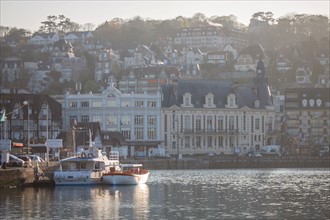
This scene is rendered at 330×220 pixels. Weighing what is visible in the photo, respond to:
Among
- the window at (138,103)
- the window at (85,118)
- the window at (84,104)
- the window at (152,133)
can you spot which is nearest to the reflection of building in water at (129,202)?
the window at (85,118)

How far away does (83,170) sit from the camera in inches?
3546

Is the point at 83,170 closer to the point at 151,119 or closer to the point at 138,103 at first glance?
the point at 138,103

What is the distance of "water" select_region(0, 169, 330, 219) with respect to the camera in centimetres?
6300

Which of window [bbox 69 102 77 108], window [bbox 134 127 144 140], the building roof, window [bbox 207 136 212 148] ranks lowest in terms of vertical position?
window [bbox 207 136 212 148]

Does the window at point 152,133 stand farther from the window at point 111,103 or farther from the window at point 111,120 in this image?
the window at point 111,103

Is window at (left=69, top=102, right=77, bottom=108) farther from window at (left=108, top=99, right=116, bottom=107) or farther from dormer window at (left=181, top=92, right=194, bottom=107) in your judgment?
dormer window at (left=181, top=92, right=194, bottom=107)

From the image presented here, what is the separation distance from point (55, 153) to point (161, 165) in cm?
1861

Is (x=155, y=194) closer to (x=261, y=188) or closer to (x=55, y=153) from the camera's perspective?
(x=261, y=188)

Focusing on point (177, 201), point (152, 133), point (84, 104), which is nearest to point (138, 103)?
point (152, 133)

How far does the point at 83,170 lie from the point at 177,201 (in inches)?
757

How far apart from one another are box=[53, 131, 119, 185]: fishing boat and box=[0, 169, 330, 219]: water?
5.88 ft

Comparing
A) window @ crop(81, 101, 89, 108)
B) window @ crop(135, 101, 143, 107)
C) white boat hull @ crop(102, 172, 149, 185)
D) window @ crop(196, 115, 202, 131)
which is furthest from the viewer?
window @ crop(196, 115, 202, 131)

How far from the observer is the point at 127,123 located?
486ft

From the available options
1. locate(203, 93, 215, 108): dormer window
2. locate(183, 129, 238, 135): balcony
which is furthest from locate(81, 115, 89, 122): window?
locate(203, 93, 215, 108): dormer window
